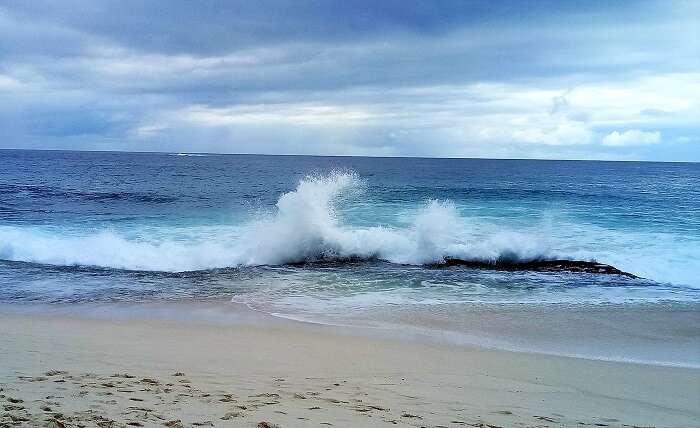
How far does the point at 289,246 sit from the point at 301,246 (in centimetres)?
38

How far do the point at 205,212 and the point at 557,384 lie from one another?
70.2ft

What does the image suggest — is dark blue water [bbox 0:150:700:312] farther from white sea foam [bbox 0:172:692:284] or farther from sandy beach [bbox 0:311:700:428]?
sandy beach [bbox 0:311:700:428]

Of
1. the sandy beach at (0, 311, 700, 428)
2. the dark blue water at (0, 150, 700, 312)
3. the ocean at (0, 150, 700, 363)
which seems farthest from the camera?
the dark blue water at (0, 150, 700, 312)

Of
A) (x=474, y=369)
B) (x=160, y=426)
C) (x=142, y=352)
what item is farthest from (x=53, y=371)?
(x=474, y=369)

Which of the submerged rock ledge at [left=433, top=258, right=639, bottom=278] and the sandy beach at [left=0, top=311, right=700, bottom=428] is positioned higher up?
the submerged rock ledge at [left=433, top=258, right=639, bottom=278]

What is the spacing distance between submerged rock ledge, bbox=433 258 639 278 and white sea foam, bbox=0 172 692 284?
26cm

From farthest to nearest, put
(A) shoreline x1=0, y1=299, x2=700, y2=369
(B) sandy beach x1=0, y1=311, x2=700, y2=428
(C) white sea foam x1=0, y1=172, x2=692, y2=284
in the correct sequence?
(C) white sea foam x1=0, y1=172, x2=692, y2=284 → (A) shoreline x1=0, y1=299, x2=700, y2=369 → (B) sandy beach x1=0, y1=311, x2=700, y2=428

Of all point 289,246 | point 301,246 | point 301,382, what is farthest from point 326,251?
point 301,382

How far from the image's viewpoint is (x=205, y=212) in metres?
25.2

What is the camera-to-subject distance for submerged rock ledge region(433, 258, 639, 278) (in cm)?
1383

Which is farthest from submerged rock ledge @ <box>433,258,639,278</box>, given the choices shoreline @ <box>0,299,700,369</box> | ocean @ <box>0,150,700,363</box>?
shoreline @ <box>0,299,700,369</box>

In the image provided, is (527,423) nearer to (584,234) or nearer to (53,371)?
(53,371)

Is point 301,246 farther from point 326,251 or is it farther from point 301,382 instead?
point 301,382

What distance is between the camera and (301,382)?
575 cm
